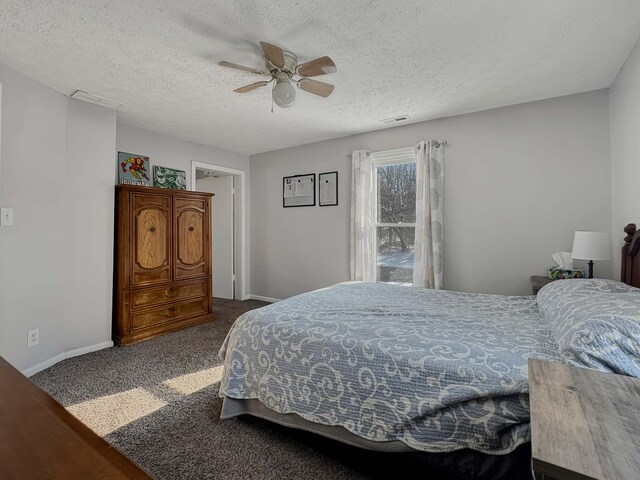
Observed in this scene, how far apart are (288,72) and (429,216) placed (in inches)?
83.3

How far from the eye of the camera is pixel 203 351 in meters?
3.05

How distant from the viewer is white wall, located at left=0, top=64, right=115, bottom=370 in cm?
239

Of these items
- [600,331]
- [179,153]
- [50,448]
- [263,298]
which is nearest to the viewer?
[50,448]

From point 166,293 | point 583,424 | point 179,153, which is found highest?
point 179,153

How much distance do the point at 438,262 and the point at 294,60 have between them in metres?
2.41

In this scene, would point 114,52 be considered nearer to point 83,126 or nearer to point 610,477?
point 83,126

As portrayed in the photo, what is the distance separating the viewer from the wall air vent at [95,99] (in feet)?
9.31

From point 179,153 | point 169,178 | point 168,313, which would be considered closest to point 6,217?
point 168,313

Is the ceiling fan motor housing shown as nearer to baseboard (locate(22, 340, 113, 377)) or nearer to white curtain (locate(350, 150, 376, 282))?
white curtain (locate(350, 150, 376, 282))

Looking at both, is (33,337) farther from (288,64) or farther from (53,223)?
(288,64)

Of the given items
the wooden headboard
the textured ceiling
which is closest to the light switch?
the textured ceiling

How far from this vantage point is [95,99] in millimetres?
2957

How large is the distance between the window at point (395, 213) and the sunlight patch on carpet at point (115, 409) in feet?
9.26

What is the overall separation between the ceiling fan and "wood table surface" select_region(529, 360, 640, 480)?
198 centimetres
